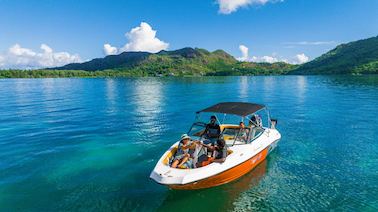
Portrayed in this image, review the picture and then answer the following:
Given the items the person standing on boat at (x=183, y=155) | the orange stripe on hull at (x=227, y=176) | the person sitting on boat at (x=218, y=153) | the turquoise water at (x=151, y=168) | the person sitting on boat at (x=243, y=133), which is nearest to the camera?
the orange stripe on hull at (x=227, y=176)

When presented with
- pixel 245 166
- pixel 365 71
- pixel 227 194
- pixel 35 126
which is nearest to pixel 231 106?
pixel 245 166

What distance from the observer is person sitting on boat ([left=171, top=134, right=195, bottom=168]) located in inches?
505

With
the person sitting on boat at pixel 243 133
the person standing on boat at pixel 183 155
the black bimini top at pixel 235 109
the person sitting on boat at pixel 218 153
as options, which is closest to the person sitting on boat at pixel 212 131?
the black bimini top at pixel 235 109

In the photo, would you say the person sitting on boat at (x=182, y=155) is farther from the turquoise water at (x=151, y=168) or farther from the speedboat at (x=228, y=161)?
the turquoise water at (x=151, y=168)

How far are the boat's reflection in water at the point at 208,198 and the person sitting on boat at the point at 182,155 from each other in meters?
1.52

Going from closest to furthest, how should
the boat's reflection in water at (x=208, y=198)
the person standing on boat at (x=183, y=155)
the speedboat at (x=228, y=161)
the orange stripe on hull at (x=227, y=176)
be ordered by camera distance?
the speedboat at (x=228, y=161) → the orange stripe on hull at (x=227, y=176) → the boat's reflection in water at (x=208, y=198) → the person standing on boat at (x=183, y=155)

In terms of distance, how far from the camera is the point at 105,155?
19188 mm

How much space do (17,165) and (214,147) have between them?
13.0 m

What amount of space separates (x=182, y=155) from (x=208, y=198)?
2.36 metres

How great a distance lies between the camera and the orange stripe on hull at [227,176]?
11968 millimetres

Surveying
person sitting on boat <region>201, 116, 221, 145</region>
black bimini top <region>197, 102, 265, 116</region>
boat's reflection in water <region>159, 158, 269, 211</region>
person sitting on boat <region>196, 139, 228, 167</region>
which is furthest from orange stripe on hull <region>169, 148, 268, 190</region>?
black bimini top <region>197, 102, 265, 116</region>

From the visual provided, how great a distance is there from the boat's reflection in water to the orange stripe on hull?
406mm

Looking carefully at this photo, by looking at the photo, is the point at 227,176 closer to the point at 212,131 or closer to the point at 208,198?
the point at 208,198

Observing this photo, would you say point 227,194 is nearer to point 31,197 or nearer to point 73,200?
point 73,200
